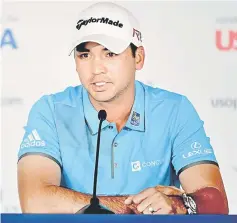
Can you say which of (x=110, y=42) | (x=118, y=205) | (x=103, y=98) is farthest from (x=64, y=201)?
(x=110, y=42)

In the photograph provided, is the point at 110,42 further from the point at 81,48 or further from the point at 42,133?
the point at 42,133

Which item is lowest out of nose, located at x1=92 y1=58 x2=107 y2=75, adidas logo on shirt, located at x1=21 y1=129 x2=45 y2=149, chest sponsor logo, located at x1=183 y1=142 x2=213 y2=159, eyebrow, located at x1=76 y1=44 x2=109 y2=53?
chest sponsor logo, located at x1=183 y1=142 x2=213 y2=159

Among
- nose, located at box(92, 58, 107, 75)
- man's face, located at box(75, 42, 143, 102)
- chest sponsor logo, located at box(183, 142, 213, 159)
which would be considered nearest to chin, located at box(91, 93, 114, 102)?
man's face, located at box(75, 42, 143, 102)

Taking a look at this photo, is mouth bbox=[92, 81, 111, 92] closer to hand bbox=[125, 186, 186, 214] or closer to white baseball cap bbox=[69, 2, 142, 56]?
white baseball cap bbox=[69, 2, 142, 56]

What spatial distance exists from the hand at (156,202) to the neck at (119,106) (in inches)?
12.6

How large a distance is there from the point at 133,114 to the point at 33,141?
17.1 inches

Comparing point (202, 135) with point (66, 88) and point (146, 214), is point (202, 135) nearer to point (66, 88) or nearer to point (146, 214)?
point (146, 214)

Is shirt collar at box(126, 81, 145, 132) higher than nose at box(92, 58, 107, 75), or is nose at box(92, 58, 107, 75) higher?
nose at box(92, 58, 107, 75)

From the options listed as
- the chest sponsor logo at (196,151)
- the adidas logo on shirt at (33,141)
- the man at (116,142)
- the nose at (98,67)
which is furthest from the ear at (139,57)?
the adidas logo on shirt at (33,141)

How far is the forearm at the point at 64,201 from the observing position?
2463 millimetres

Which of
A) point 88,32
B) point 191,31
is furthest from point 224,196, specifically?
point 88,32

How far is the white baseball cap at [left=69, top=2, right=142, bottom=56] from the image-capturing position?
2502 mm

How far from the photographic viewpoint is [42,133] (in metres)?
2.56

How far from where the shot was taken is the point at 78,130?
2.57m
